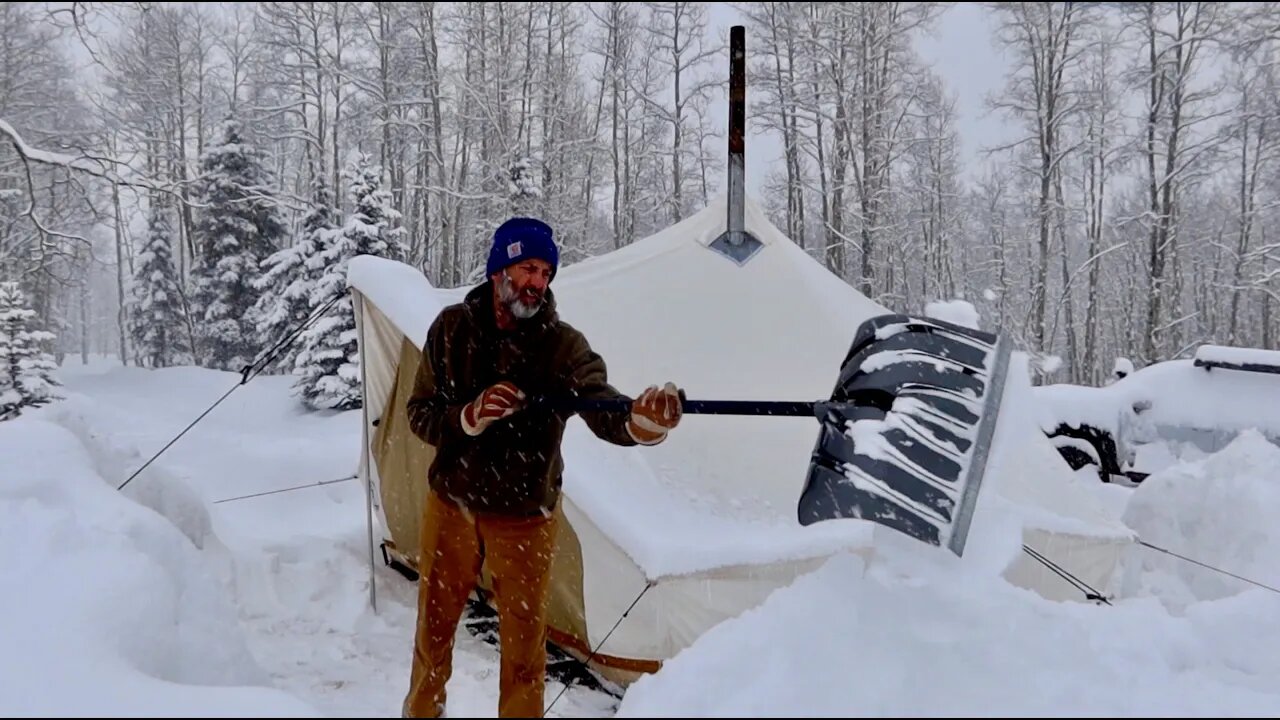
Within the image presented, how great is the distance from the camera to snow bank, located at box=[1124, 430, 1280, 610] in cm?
394

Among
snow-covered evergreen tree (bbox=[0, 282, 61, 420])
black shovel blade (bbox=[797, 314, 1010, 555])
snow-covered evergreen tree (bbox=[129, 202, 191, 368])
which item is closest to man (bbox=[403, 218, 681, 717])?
black shovel blade (bbox=[797, 314, 1010, 555])

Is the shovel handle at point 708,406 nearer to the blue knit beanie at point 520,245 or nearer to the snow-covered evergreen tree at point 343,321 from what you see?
the blue knit beanie at point 520,245

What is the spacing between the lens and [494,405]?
78.3 inches

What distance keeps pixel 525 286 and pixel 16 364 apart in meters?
13.3

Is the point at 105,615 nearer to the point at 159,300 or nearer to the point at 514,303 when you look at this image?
the point at 514,303

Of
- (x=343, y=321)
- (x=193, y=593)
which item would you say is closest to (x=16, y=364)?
(x=343, y=321)

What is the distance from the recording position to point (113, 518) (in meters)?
2.95

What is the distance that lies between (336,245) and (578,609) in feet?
38.3

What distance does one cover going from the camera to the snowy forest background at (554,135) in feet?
48.3

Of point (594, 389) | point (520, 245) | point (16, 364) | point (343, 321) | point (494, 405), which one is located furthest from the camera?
point (343, 321)

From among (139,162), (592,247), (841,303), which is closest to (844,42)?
(592,247)

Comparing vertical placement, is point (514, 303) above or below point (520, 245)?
below

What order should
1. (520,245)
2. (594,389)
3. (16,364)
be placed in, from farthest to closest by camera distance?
(16,364) < (594,389) < (520,245)

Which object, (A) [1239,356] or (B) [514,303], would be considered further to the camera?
(A) [1239,356]
